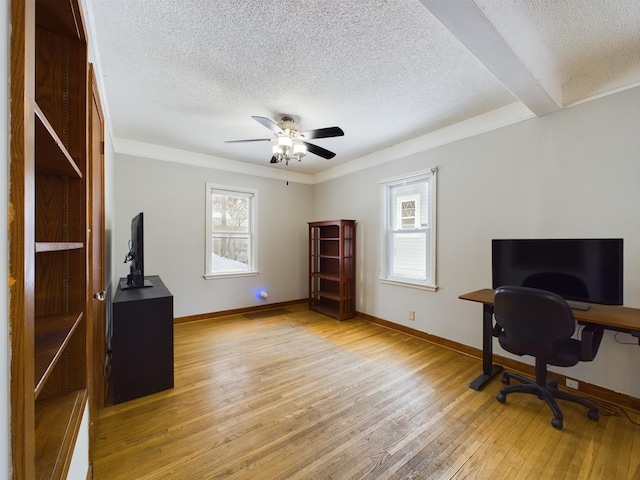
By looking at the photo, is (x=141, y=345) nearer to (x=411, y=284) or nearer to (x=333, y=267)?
(x=411, y=284)

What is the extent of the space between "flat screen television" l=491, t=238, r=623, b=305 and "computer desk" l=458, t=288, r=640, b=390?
0.11 meters

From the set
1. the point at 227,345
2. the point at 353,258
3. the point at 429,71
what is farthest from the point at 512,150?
the point at 227,345

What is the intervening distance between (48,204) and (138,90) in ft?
6.02

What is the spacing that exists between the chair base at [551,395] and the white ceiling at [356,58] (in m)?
2.31

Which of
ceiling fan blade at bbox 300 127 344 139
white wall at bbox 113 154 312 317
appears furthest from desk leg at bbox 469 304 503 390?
white wall at bbox 113 154 312 317

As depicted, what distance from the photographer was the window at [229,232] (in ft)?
14.7

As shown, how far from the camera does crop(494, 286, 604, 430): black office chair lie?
1.89 metres

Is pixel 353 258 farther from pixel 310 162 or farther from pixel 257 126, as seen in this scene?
pixel 257 126

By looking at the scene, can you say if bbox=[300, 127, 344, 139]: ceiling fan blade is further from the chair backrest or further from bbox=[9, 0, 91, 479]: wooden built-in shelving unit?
the chair backrest

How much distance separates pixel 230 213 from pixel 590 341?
454 cm

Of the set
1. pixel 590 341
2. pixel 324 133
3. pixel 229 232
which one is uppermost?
pixel 324 133

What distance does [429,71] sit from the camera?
7.25 feet

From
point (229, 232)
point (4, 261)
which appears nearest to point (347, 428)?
point (4, 261)

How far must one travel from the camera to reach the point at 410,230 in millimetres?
3816
